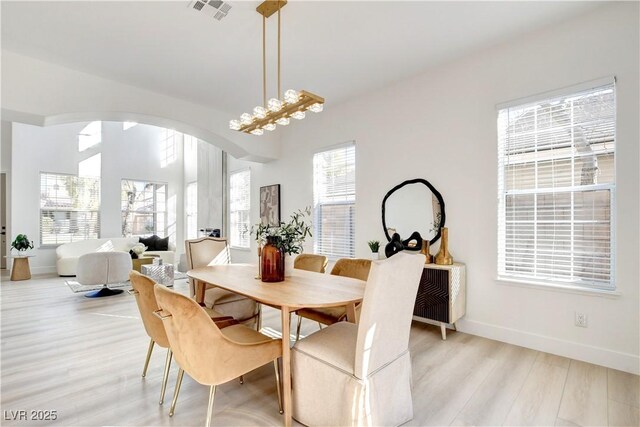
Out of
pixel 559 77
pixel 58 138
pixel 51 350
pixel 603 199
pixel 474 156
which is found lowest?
pixel 51 350

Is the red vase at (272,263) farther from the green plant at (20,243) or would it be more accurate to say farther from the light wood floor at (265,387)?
the green plant at (20,243)

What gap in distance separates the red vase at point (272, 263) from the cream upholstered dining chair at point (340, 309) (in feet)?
1.60

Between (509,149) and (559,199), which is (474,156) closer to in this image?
(509,149)

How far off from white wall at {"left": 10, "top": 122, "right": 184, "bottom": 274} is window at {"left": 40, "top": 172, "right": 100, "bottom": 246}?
14cm

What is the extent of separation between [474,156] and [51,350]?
4.48m

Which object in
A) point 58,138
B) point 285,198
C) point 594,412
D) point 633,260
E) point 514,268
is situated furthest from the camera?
point 58,138

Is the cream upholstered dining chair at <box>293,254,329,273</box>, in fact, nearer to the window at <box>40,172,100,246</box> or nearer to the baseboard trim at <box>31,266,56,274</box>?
the window at <box>40,172,100,246</box>

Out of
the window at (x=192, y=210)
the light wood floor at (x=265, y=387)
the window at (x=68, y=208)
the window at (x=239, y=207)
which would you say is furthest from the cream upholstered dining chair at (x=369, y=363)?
the window at (x=68, y=208)

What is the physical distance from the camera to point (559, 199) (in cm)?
279

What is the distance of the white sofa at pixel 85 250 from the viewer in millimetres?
6617

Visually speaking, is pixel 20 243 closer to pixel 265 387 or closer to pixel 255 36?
pixel 255 36

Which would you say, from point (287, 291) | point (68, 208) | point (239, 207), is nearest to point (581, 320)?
point (287, 291)

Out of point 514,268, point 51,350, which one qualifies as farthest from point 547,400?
point 51,350

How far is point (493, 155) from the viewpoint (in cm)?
312
